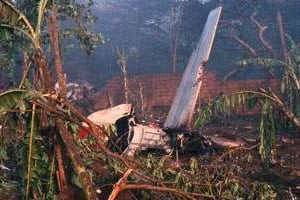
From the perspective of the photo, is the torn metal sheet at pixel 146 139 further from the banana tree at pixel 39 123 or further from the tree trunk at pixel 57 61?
the banana tree at pixel 39 123

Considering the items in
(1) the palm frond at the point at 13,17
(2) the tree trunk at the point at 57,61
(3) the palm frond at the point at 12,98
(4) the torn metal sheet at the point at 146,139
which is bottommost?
(4) the torn metal sheet at the point at 146,139

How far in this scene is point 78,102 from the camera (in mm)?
16609

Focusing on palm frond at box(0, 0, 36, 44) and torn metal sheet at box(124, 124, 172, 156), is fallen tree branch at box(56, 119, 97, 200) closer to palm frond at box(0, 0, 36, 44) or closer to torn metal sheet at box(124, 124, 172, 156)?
Result: palm frond at box(0, 0, 36, 44)

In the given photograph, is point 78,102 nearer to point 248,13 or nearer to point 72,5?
Result: point 72,5

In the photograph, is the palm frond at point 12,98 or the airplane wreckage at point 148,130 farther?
the airplane wreckage at point 148,130

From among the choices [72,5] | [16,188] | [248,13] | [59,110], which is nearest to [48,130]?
[59,110]

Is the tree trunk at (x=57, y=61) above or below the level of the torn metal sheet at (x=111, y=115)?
above

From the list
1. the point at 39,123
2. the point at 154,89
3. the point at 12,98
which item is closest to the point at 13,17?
the point at 12,98

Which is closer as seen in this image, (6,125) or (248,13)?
(6,125)

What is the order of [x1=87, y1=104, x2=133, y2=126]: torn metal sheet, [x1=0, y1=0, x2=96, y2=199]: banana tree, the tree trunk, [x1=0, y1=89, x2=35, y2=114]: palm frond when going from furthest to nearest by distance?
1. [x1=87, y1=104, x2=133, y2=126]: torn metal sheet
2. the tree trunk
3. [x1=0, y1=0, x2=96, y2=199]: banana tree
4. [x1=0, y1=89, x2=35, y2=114]: palm frond

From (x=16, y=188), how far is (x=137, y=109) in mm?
9374

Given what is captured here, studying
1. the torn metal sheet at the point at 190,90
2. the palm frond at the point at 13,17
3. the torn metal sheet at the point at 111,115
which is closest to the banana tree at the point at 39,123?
the palm frond at the point at 13,17

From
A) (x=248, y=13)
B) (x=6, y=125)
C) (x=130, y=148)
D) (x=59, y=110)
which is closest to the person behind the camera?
(x=59, y=110)

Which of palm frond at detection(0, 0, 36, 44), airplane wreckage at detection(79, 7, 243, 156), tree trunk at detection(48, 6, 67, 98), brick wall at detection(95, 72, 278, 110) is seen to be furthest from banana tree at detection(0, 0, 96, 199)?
brick wall at detection(95, 72, 278, 110)
